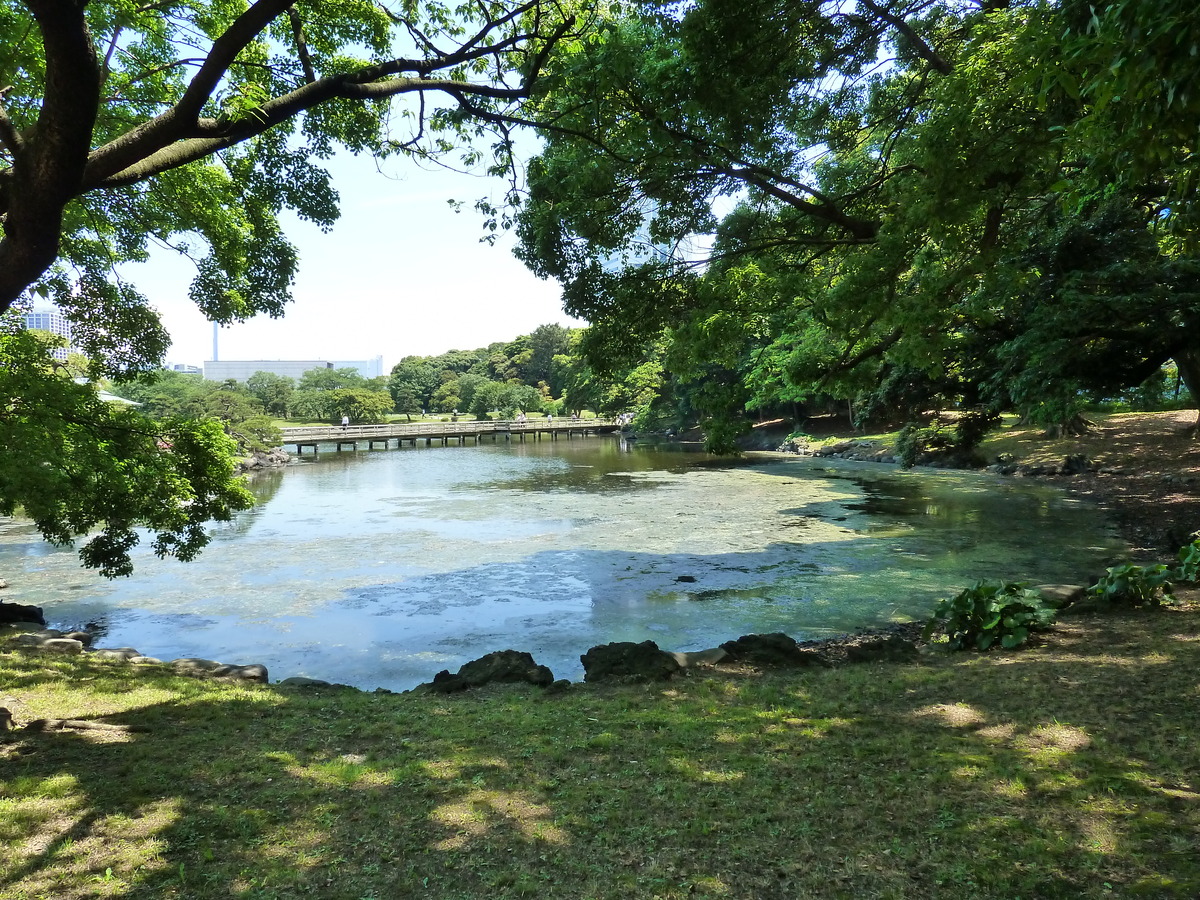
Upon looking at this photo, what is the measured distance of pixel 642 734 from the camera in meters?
4.15

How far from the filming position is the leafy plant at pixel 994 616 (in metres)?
5.71

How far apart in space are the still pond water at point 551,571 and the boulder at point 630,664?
2.77 feet

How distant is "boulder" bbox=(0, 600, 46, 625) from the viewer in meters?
8.02

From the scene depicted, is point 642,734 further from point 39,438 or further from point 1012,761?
point 39,438

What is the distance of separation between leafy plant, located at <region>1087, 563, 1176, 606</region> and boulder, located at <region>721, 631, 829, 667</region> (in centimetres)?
274

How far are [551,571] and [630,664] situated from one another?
5637 millimetres

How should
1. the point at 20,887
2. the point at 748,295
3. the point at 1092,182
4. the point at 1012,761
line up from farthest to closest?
1. the point at 748,295
2. the point at 1012,761
3. the point at 1092,182
4. the point at 20,887

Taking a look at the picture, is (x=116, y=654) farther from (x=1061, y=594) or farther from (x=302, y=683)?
(x=1061, y=594)

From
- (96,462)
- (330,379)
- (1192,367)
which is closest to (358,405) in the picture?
(330,379)

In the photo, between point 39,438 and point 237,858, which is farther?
point 39,438

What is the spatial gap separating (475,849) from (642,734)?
1.56m

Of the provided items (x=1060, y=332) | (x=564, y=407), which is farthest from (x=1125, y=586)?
(x=564, y=407)

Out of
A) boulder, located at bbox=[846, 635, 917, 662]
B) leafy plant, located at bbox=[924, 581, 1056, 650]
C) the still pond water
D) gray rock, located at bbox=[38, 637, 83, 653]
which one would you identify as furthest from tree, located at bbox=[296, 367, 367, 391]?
leafy plant, located at bbox=[924, 581, 1056, 650]

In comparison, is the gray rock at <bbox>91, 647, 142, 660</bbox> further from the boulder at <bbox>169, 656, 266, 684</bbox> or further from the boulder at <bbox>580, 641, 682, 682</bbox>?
the boulder at <bbox>580, 641, 682, 682</bbox>
